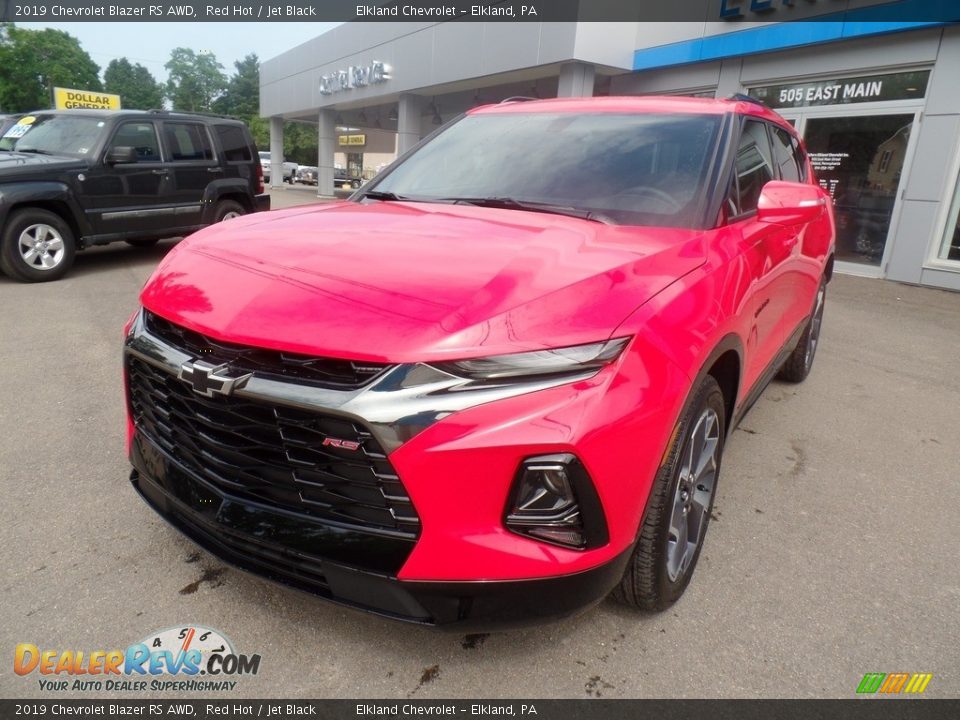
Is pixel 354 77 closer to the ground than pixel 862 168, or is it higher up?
higher up

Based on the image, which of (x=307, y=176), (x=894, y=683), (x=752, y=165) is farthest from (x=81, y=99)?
(x=894, y=683)

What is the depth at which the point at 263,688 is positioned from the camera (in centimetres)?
183

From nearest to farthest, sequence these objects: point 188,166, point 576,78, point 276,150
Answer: point 188,166 → point 576,78 → point 276,150

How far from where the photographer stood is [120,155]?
296 inches

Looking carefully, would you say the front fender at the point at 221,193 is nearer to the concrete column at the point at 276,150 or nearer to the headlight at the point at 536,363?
the headlight at the point at 536,363

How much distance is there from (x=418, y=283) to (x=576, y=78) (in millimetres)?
12182

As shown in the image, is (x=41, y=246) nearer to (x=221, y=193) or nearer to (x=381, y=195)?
(x=221, y=193)

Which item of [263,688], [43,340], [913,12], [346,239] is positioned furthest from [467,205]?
[913,12]

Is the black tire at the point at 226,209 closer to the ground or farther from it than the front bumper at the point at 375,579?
farther from it

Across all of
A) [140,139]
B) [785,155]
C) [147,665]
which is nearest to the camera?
[147,665]

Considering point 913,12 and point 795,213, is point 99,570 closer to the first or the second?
point 795,213

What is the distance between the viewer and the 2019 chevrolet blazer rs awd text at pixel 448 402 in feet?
5.04

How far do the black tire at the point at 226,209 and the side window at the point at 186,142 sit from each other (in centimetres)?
64

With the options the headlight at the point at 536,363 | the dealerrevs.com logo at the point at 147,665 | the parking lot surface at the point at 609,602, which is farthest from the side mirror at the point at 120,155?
the headlight at the point at 536,363
